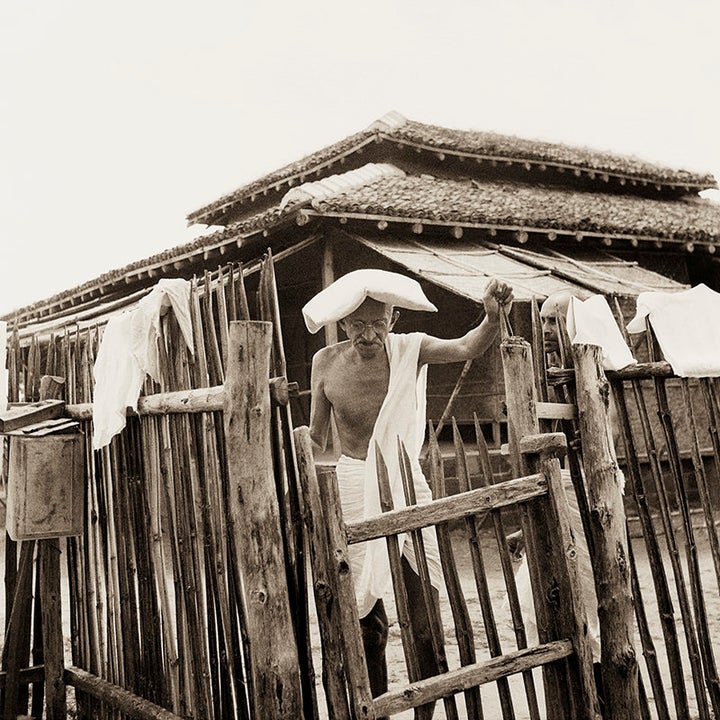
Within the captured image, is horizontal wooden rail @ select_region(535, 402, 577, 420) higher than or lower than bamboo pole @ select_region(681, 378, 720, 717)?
higher

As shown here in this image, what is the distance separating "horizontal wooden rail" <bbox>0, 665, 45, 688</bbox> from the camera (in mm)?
3828

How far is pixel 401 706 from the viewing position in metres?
2.34

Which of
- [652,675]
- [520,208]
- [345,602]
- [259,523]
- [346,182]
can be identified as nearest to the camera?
[345,602]

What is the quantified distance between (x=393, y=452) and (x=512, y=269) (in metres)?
5.68

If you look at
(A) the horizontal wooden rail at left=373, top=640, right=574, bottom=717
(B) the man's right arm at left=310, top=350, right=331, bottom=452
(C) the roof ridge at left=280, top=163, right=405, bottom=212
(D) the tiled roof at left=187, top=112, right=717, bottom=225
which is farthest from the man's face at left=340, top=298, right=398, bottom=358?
(D) the tiled roof at left=187, top=112, right=717, bottom=225

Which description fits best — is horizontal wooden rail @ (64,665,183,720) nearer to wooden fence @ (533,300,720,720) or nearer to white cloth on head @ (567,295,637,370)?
wooden fence @ (533,300,720,720)

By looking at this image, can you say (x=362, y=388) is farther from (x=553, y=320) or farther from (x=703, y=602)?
(x=703, y=602)

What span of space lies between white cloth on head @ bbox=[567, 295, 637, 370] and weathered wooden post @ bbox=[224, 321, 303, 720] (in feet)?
4.51

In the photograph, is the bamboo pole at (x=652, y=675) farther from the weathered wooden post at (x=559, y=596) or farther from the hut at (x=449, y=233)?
the hut at (x=449, y=233)

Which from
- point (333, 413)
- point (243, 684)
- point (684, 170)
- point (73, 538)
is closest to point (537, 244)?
point (684, 170)

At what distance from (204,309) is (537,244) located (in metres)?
8.03

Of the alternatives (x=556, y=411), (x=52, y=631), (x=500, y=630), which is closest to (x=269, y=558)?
(x=556, y=411)

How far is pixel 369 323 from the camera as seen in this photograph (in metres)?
3.62

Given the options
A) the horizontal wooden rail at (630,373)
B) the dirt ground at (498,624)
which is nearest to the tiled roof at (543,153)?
the dirt ground at (498,624)
